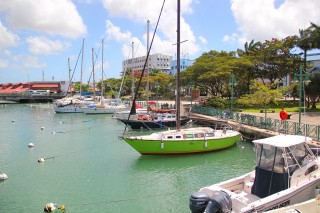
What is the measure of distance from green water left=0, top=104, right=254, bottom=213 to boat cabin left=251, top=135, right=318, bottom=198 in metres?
4.62

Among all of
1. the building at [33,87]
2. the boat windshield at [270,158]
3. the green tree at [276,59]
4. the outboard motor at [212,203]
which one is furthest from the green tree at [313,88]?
the building at [33,87]

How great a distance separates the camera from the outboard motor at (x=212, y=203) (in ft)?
39.7

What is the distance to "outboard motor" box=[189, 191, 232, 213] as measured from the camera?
39.7 ft

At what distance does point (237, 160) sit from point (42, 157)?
1707 cm

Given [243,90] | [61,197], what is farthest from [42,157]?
[243,90]

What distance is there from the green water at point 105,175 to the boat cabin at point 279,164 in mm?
4623

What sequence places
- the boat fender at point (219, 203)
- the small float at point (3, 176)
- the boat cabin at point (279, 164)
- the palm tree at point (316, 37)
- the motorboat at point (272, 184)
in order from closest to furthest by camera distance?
the boat fender at point (219, 203), the motorboat at point (272, 184), the boat cabin at point (279, 164), the small float at point (3, 176), the palm tree at point (316, 37)

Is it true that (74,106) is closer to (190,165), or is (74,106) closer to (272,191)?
(190,165)

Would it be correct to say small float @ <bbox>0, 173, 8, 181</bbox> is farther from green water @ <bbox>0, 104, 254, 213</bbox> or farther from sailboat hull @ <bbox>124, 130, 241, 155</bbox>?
sailboat hull @ <bbox>124, 130, 241, 155</bbox>

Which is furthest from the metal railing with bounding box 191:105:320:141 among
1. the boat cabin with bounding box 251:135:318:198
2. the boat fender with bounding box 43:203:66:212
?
the boat fender with bounding box 43:203:66:212

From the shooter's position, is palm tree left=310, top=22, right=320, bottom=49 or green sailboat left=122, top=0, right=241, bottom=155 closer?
green sailboat left=122, top=0, right=241, bottom=155

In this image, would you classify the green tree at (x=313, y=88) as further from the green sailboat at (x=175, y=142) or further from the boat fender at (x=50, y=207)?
the boat fender at (x=50, y=207)

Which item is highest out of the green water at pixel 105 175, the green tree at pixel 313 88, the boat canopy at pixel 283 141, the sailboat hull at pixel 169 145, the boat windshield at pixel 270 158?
the green tree at pixel 313 88

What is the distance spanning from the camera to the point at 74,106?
244 ft
